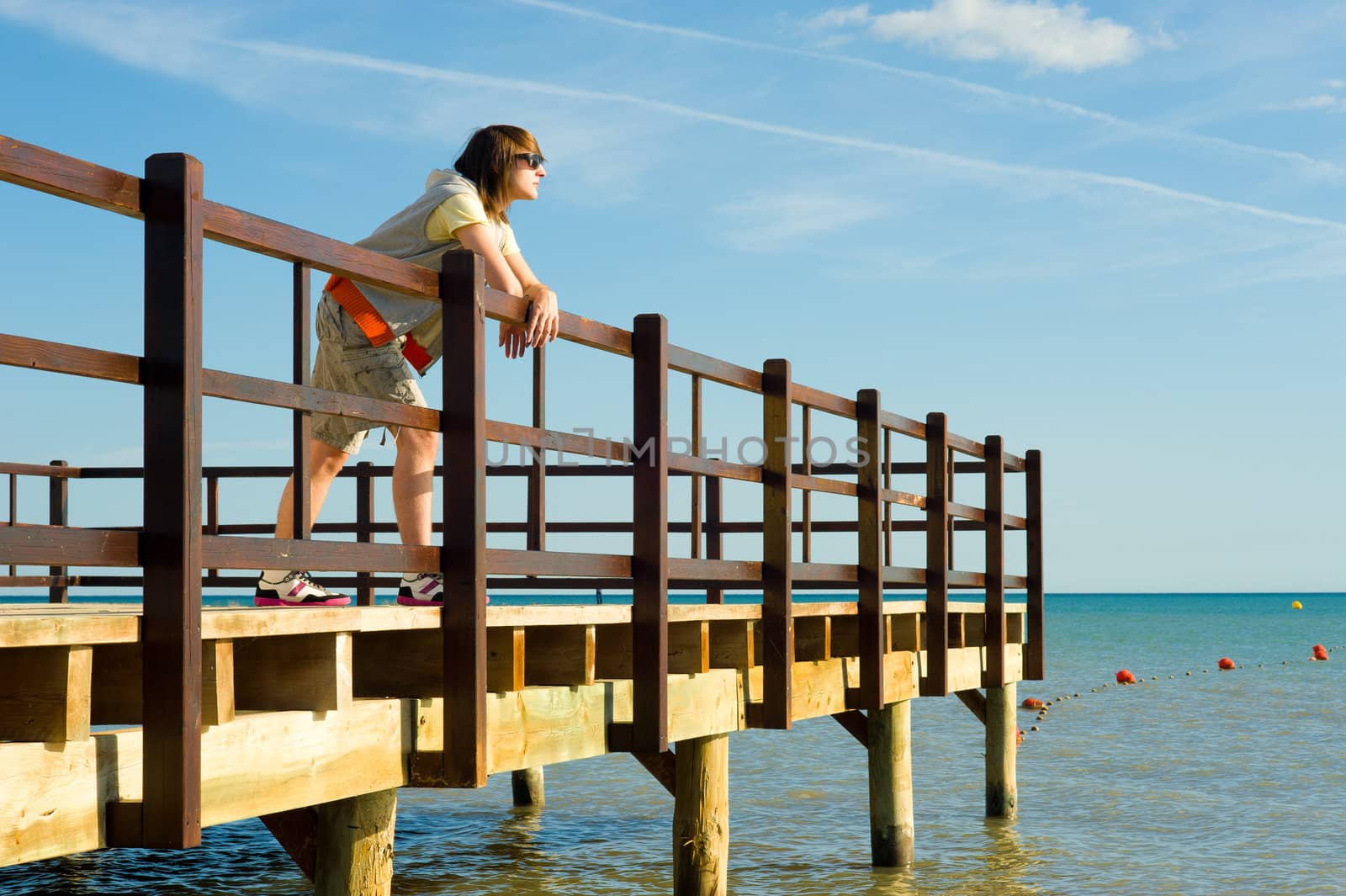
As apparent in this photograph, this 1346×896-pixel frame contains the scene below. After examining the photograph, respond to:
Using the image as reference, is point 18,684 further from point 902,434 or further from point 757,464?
point 902,434

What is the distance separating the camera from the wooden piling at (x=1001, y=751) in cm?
1358

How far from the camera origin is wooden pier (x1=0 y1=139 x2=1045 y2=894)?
3.62 meters

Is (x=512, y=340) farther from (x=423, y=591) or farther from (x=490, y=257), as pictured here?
(x=423, y=591)

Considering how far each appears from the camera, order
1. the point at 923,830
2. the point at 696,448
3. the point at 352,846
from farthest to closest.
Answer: the point at 923,830 → the point at 696,448 → the point at 352,846

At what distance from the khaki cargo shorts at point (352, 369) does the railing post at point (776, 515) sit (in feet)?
7.82

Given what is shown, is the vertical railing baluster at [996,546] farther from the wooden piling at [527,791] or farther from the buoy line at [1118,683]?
the buoy line at [1118,683]

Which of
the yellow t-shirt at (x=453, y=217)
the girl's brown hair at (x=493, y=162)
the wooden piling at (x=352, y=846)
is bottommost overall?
the wooden piling at (x=352, y=846)

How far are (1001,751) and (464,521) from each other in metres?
10.1

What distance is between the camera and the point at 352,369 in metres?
5.33

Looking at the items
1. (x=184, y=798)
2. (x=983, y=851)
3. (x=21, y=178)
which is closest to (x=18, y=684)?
(x=184, y=798)

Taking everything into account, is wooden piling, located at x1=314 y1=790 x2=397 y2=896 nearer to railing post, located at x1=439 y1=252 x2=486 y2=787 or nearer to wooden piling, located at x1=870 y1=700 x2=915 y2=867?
railing post, located at x1=439 y1=252 x2=486 y2=787

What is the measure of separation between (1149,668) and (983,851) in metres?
40.2

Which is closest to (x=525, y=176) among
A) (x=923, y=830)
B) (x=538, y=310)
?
(x=538, y=310)

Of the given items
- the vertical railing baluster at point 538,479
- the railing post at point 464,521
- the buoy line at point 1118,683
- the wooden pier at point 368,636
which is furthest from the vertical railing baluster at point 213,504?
the buoy line at point 1118,683
